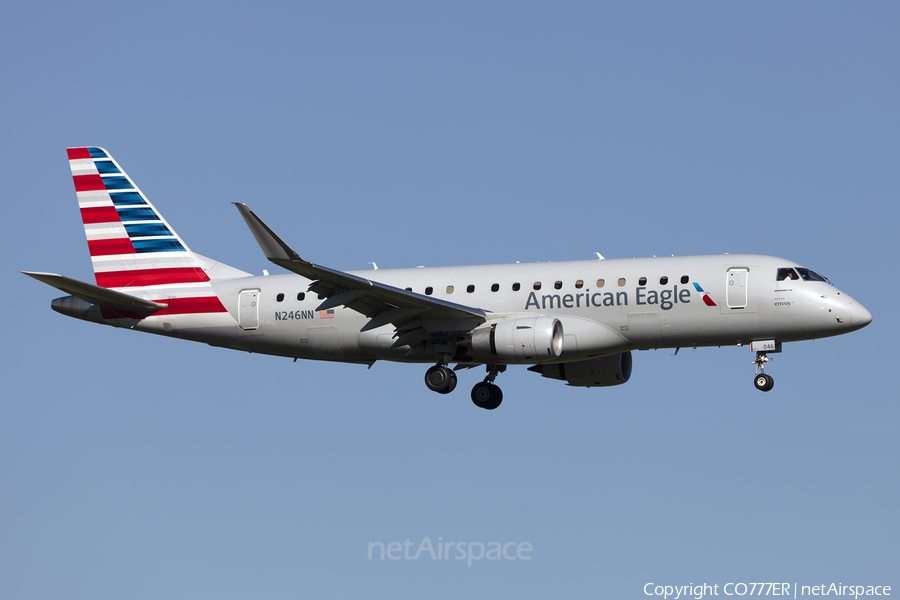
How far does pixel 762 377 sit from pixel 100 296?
2299 centimetres

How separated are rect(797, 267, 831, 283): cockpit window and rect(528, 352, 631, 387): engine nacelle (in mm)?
7633

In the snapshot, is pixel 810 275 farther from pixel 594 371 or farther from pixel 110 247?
pixel 110 247

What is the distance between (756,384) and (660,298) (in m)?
4.15

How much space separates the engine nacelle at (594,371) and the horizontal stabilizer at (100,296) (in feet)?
48.1

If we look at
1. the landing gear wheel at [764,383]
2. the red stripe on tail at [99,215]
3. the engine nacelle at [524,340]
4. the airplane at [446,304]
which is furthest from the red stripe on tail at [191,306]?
the landing gear wheel at [764,383]

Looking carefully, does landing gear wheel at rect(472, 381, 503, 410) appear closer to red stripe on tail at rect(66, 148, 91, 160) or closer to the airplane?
the airplane

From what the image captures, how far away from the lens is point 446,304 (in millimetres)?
36156

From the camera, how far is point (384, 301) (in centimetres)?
3597

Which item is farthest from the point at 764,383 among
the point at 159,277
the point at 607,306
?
the point at 159,277

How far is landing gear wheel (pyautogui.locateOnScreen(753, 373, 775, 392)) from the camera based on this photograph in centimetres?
3572

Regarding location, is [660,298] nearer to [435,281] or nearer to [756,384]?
[756,384]

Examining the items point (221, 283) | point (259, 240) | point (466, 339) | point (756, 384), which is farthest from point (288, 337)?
point (756, 384)

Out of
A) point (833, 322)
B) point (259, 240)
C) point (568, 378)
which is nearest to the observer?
point (259, 240)

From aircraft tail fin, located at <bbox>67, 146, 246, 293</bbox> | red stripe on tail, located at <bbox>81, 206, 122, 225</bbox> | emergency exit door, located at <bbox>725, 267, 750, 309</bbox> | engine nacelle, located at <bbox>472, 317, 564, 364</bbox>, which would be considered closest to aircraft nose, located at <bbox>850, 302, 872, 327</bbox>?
emergency exit door, located at <bbox>725, 267, 750, 309</bbox>
